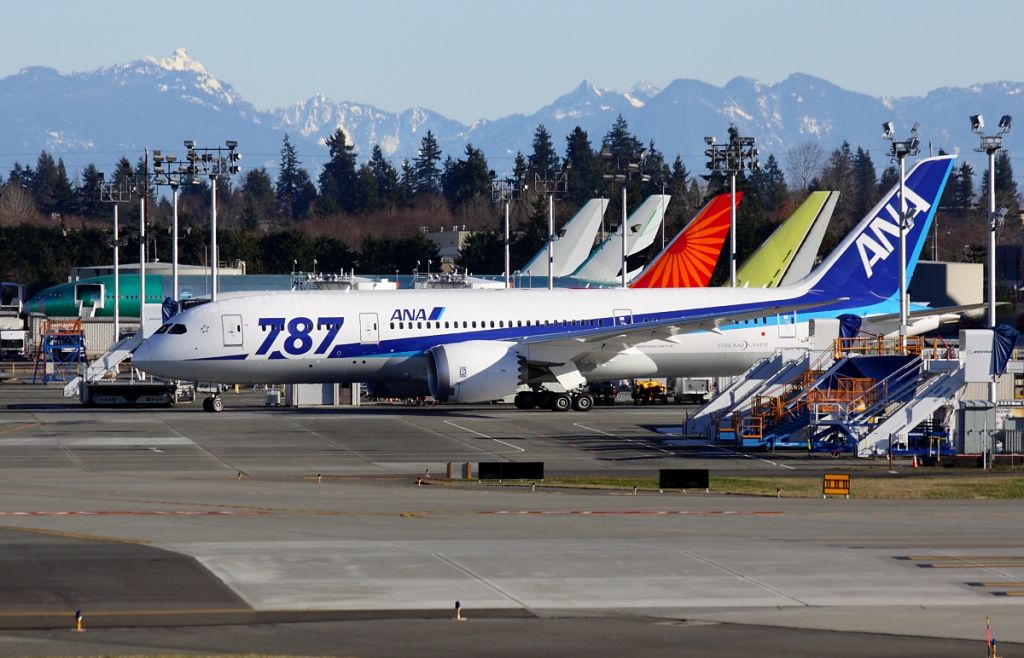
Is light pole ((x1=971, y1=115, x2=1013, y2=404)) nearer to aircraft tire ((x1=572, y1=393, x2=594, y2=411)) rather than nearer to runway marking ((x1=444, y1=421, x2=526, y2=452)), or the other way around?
runway marking ((x1=444, y1=421, x2=526, y2=452))

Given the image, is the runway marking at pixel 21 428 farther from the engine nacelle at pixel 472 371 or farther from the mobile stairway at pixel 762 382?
the mobile stairway at pixel 762 382

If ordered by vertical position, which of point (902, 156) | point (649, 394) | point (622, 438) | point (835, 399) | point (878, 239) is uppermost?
point (902, 156)

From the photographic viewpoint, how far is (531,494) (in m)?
33.4

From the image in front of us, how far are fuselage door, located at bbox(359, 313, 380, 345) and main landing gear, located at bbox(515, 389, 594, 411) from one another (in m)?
6.26

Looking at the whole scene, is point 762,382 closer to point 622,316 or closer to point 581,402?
point 622,316

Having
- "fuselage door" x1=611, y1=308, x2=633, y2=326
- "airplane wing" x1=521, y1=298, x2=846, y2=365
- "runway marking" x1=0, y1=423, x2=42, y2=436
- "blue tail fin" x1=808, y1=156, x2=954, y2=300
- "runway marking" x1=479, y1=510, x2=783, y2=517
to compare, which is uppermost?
"blue tail fin" x1=808, y1=156, x2=954, y2=300

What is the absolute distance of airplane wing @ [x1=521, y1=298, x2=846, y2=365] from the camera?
180ft

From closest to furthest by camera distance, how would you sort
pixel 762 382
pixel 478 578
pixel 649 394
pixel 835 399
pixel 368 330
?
pixel 478 578
pixel 835 399
pixel 762 382
pixel 368 330
pixel 649 394

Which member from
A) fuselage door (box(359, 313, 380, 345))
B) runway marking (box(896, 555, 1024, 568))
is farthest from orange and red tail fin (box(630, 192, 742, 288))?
runway marking (box(896, 555, 1024, 568))

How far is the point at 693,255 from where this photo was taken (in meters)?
80.1

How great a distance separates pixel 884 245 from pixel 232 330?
27.3 metres

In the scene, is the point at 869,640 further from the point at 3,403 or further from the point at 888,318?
the point at 3,403

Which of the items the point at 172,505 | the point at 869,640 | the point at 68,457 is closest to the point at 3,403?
the point at 68,457

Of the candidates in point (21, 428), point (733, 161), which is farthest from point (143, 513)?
point (733, 161)
